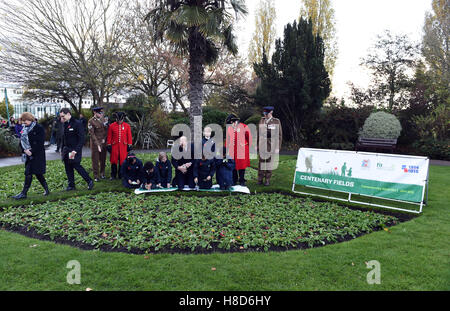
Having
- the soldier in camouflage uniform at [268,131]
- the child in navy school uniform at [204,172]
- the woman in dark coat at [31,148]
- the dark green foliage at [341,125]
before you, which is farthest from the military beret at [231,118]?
the dark green foliage at [341,125]

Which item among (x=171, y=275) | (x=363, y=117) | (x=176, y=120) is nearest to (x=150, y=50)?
(x=176, y=120)

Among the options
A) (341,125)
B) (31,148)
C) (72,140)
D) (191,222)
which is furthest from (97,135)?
(341,125)

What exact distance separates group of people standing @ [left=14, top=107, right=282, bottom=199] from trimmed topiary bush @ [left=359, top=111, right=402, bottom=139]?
11.0 m

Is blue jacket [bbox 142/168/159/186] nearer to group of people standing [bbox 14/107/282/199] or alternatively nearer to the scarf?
group of people standing [bbox 14/107/282/199]

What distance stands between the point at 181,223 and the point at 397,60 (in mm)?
20582

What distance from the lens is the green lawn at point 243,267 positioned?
3518 millimetres

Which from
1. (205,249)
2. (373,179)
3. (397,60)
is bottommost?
(205,249)

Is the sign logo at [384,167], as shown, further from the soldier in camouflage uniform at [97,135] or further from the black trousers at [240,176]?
the soldier in camouflage uniform at [97,135]

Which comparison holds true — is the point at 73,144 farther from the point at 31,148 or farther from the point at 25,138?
the point at 25,138

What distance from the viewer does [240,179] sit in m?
8.76

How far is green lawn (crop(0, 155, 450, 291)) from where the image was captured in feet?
11.5
